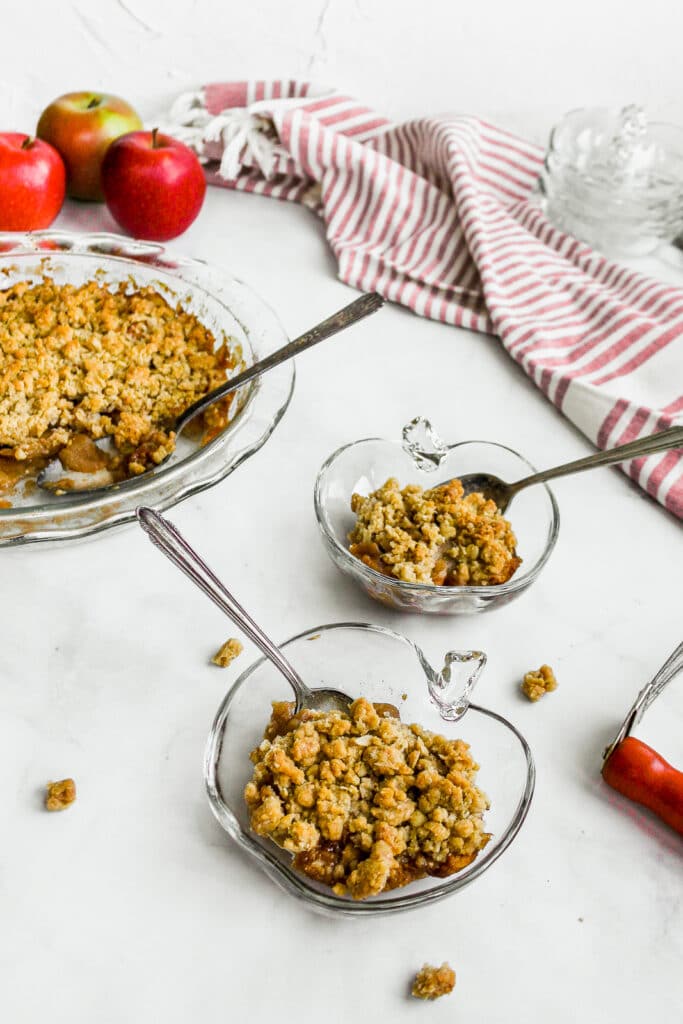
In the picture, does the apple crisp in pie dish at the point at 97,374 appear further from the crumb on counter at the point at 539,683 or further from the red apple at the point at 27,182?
the crumb on counter at the point at 539,683

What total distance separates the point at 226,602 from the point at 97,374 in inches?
16.6

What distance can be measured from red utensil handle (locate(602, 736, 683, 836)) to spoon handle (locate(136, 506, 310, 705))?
0.95 ft

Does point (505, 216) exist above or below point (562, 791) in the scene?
above

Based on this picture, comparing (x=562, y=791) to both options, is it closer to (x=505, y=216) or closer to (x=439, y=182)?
(x=505, y=216)

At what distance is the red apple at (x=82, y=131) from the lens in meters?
1.46

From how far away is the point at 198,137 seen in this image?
1583mm

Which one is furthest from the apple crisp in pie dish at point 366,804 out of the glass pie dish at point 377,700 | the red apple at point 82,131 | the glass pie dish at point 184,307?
the red apple at point 82,131

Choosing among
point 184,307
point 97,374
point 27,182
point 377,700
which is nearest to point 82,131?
point 27,182

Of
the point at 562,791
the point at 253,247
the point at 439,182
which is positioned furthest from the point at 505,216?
the point at 562,791

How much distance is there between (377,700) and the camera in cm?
84

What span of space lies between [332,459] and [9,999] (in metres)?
0.60

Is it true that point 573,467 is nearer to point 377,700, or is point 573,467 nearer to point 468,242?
point 377,700

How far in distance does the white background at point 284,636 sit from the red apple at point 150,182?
8 cm

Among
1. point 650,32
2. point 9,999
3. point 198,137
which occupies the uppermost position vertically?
point 650,32
